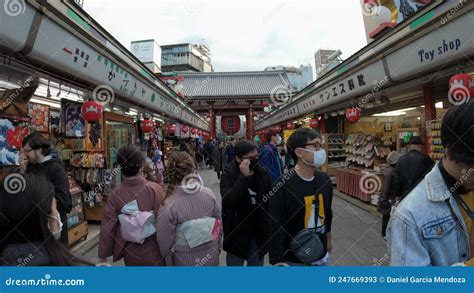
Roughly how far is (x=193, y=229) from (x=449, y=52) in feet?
14.0

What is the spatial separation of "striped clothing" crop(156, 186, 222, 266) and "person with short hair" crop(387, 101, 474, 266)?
5.04 ft

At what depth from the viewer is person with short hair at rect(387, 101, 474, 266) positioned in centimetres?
122

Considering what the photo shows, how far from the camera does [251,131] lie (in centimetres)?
2297

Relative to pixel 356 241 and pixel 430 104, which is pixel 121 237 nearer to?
pixel 356 241

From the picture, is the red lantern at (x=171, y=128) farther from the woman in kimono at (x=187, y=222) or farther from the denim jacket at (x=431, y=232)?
the denim jacket at (x=431, y=232)

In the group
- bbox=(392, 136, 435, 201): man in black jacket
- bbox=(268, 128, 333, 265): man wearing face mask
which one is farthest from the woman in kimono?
bbox=(392, 136, 435, 201): man in black jacket

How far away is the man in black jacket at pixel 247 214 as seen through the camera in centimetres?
289

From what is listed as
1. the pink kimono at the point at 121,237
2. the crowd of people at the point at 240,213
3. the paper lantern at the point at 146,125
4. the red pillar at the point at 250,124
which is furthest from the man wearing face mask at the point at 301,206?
the red pillar at the point at 250,124

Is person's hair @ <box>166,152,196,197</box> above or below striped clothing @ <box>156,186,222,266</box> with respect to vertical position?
above

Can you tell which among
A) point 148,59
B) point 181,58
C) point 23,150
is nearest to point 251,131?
point 148,59

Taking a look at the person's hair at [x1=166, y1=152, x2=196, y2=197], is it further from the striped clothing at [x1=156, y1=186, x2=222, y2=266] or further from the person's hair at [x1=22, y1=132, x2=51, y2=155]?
the person's hair at [x1=22, y1=132, x2=51, y2=155]

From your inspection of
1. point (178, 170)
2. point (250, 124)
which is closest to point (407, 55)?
point (178, 170)

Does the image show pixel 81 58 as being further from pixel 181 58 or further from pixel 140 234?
pixel 181 58

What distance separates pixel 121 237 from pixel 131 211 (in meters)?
0.30
